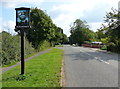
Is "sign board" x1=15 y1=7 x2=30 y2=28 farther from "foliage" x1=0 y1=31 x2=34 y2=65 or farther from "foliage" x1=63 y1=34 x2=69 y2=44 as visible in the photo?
"foliage" x1=63 y1=34 x2=69 y2=44

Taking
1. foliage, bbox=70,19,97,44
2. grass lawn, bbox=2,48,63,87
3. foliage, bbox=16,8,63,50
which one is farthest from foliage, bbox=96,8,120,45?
foliage, bbox=70,19,97,44

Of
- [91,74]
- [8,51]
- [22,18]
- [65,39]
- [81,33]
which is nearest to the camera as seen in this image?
[22,18]

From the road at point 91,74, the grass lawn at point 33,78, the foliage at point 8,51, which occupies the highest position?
the foliage at point 8,51

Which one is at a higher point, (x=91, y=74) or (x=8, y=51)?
(x=8, y=51)

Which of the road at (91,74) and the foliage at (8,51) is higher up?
the foliage at (8,51)

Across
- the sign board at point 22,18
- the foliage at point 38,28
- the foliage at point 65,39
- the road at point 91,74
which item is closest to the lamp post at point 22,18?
the sign board at point 22,18

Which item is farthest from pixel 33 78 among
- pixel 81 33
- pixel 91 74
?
pixel 81 33

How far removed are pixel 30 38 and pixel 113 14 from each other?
1683cm

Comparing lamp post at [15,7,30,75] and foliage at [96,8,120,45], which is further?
foliage at [96,8,120,45]

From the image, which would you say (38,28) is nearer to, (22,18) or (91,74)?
(22,18)

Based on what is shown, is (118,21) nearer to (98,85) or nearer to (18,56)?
(18,56)

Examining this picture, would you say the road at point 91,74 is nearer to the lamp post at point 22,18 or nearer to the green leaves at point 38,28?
the lamp post at point 22,18

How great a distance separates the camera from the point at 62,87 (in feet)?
21.3

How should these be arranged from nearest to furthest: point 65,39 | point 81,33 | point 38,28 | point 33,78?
point 33,78
point 38,28
point 81,33
point 65,39
